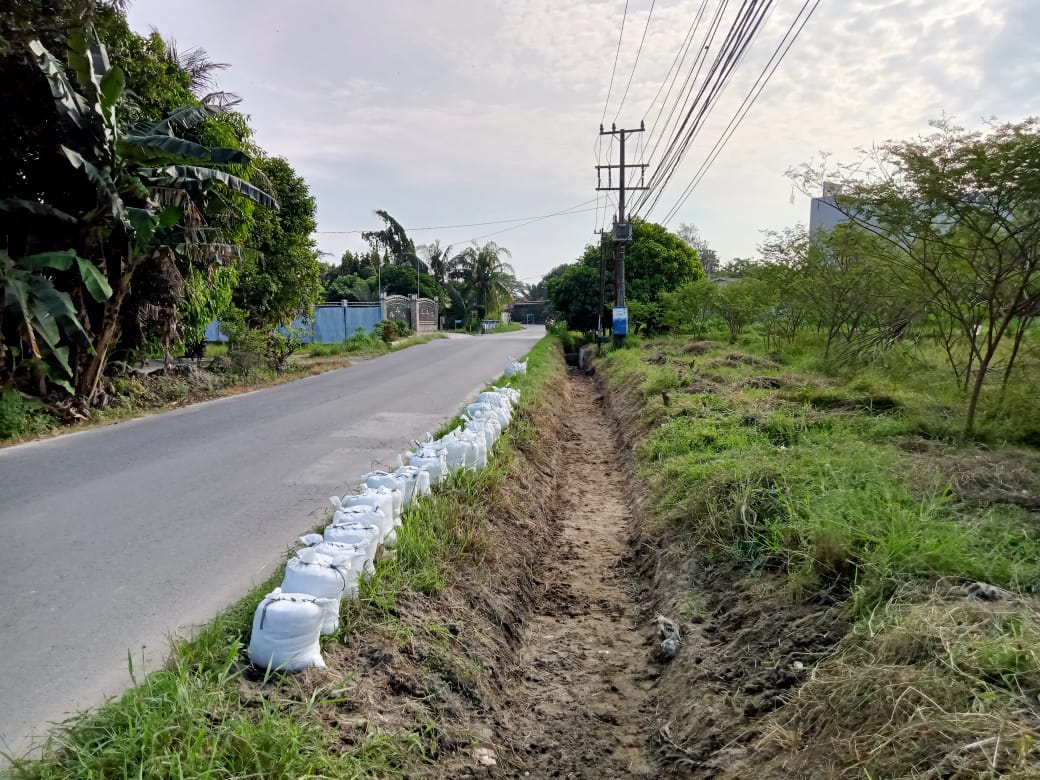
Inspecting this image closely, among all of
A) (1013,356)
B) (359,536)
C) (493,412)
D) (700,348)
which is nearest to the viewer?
(359,536)

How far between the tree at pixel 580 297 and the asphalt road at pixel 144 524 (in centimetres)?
2011

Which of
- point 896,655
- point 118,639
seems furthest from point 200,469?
point 896,655

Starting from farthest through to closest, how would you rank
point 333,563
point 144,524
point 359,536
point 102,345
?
point 102,345 < point 144,524 < point 359,536 < point 333,563

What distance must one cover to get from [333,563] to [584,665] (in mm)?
2034

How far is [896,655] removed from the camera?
279cm

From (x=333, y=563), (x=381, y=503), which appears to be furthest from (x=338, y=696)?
(x=381, y=503)

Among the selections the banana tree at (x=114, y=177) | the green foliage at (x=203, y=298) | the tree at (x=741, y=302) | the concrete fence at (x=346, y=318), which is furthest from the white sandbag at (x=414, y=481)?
the concrete fence at (x=346, y=318)

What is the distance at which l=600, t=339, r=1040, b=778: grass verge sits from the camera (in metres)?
2.40

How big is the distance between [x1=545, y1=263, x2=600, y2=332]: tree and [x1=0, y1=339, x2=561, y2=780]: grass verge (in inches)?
1028

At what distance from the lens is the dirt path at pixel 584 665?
345cm

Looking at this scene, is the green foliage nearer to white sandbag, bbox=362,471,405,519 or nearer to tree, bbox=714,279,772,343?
white sandbag, bbox=362,471,405,519

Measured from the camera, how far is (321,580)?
3.21 metres

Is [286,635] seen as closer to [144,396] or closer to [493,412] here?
[493,412]

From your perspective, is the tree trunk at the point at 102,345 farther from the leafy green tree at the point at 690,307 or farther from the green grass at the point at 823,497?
the leafy green tree at the point at 690,307
